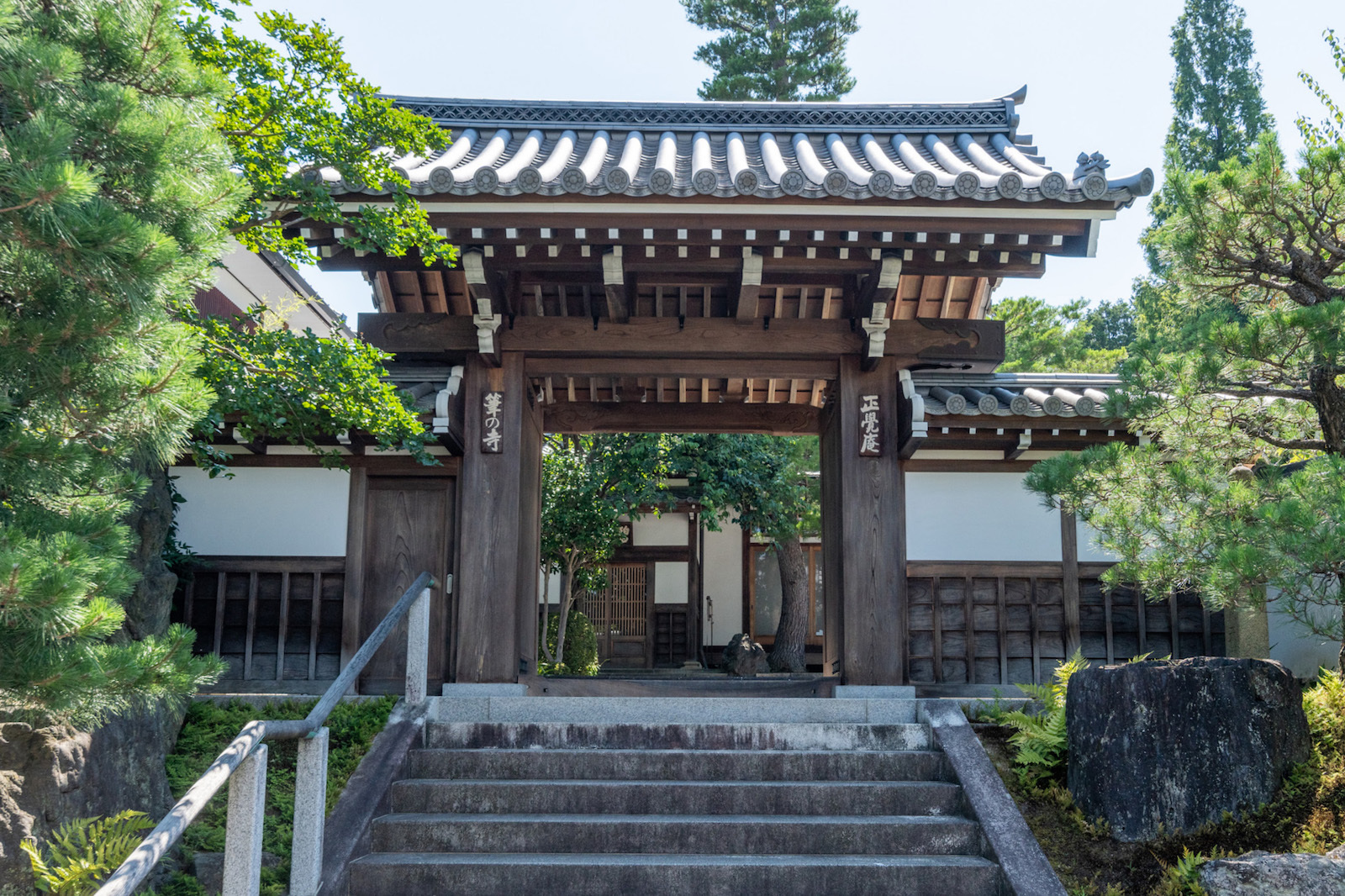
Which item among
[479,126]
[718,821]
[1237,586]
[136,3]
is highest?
[479,126]

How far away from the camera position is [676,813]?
18.6 ft

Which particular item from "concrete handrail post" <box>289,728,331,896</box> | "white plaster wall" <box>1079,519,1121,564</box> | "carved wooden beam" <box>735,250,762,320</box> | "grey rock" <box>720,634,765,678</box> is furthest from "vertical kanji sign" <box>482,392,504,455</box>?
"grey rock" <box>720,634,765,678</box>

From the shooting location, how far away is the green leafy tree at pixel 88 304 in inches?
113

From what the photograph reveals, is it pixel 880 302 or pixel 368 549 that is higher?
pixel 880 302

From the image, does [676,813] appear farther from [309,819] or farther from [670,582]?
[670,582]

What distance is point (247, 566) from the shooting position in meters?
8.25

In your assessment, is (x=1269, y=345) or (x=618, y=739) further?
(x=618, y=739)

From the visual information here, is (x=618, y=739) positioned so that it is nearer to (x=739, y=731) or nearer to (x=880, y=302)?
(x=739, y=731)

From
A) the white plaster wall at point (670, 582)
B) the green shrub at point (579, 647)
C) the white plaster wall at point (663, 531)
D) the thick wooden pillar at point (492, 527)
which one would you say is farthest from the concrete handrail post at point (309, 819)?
the white plaster wall at point (663, 531)

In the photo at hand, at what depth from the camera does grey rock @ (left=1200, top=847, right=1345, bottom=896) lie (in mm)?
4305

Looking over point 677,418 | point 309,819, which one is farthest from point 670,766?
point 677,418

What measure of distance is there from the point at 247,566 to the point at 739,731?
4.48 meters

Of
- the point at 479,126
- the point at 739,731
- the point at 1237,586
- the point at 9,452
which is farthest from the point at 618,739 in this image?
the point at 479,126

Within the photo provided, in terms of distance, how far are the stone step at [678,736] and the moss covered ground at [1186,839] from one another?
3.31 ft
